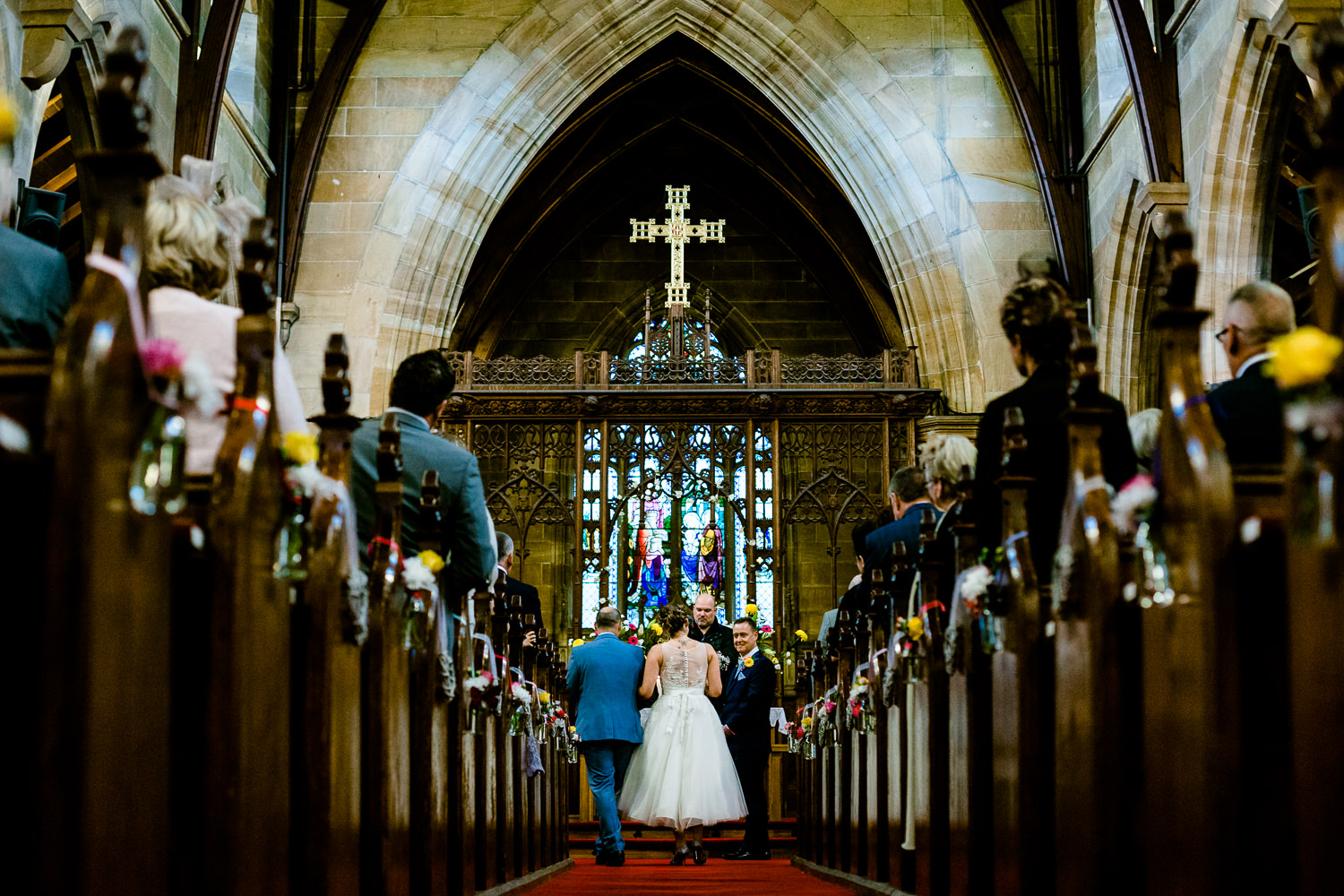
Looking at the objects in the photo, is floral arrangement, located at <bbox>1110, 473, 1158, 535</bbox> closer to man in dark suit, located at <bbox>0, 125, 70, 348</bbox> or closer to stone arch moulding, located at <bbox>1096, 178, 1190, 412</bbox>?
man in dark suit, located at <bbox>0, 125, 70, 348</bbox>

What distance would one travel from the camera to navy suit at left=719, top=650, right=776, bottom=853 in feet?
26.2

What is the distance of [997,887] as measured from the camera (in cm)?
289

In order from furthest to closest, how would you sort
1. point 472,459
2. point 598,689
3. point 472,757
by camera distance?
1. point 598,689
2. point 472,757
3. point 472,459

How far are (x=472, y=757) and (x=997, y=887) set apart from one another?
173cm

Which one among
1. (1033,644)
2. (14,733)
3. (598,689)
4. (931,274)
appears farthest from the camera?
(931,274)

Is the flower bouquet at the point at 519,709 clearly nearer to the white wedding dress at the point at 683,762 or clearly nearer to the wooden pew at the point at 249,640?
the white wedding dress at the point at 683,762

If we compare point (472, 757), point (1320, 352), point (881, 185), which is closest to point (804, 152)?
point (881, 185)

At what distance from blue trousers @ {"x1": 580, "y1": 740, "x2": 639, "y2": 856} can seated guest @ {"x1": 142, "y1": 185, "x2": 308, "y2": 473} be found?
5.07 metres

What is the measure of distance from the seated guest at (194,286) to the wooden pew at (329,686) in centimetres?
12

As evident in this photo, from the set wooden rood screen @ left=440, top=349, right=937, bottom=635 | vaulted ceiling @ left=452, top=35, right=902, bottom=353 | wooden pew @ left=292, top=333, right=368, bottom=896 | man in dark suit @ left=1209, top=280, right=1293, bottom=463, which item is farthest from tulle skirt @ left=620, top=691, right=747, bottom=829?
vaulted ceiling @ left=452, top=35, right=902, bottom=353

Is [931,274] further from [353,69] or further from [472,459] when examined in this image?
[472,459]

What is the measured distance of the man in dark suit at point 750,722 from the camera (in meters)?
8.00

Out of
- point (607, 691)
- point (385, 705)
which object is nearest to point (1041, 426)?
point (385, 705)

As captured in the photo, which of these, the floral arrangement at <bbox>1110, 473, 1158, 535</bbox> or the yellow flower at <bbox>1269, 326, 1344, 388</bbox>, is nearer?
the yellow flower at <bbox>1269, 326, 1344, 388</bbox>
